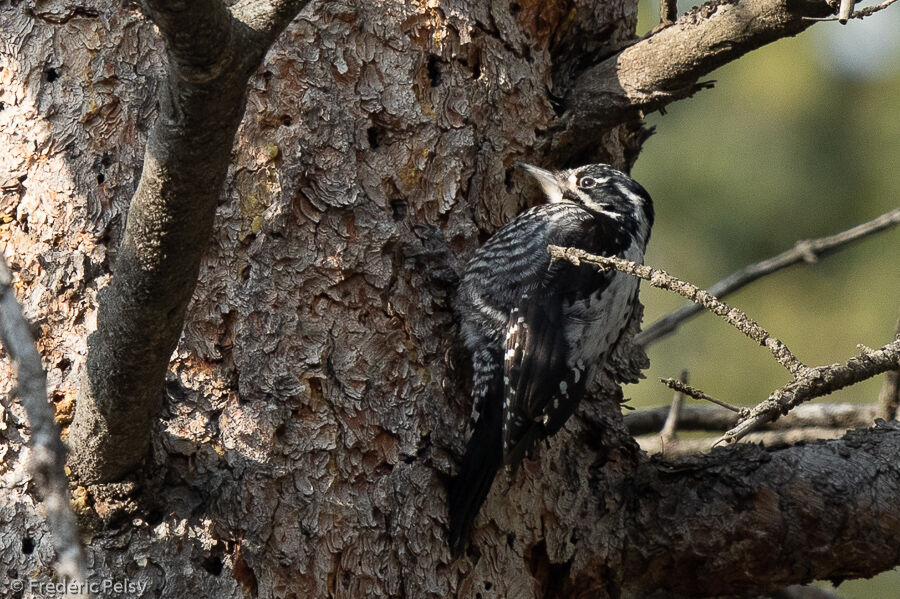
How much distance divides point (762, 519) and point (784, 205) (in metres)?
3.95

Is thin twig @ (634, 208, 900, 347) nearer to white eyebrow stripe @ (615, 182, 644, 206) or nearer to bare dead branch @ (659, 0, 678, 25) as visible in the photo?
white eyebrow stripe @ (615, 182, 644, 206)

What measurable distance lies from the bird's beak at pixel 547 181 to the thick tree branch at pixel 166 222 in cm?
147

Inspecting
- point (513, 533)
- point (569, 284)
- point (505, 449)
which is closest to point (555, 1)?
point (569, 284)

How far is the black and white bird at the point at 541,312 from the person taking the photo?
9.34ft

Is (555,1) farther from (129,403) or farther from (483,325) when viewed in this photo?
(129,403)

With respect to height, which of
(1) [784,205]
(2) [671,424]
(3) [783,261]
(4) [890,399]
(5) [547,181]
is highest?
(5) [547,181]

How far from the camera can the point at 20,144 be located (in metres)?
2.43

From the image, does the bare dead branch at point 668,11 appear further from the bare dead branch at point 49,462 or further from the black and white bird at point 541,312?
the bare dead branch at point 49,462

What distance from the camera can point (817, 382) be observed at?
1.74m

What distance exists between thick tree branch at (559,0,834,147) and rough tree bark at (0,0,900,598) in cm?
1

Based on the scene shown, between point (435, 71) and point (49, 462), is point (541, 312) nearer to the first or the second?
point (435, 71)

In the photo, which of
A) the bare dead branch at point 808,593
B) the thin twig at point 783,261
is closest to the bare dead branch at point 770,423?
the thin twig at point 783,261

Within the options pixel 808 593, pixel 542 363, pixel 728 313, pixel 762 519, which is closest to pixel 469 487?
pixel 542 363

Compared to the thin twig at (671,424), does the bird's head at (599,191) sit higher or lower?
higher
